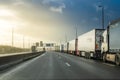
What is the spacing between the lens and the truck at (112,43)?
25219 mm

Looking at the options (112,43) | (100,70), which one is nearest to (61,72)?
(100,70)

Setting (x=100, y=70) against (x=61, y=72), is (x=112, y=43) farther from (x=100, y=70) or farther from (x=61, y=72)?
(x=61, y=72)

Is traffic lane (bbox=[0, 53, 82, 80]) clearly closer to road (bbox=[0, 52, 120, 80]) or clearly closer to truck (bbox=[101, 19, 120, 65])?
road (bbox=[0, 52, 120, 80])

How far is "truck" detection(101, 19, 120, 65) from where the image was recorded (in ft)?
82.7

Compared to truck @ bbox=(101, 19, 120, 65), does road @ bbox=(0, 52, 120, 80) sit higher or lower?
lower

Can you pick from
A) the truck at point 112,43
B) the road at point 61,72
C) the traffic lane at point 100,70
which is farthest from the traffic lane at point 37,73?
the truck at point 112,43

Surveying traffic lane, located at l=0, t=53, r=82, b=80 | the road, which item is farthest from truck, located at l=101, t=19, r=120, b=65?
traffic lane, located at l=0, t=53, r=82, b=80

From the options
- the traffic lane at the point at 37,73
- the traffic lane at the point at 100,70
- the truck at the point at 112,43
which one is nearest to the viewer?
the traffic lane at the point at 37,73

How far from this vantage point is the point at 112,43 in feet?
90.7

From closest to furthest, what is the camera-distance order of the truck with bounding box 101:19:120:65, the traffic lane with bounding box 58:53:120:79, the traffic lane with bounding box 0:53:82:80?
the traffic lane with bounding box 0:53:82:80 → the traffic lane with bounding box 58:53:120:79 → the truck with bounding box 101:19:120:65

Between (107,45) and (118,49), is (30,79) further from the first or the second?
(107,45)

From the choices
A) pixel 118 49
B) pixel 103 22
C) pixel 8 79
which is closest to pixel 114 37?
pixel 118 49

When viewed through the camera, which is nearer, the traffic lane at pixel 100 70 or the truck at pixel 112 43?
the traffic lane at pixel 100 70

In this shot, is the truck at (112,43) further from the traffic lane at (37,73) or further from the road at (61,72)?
the traffic lane at (37,73)
